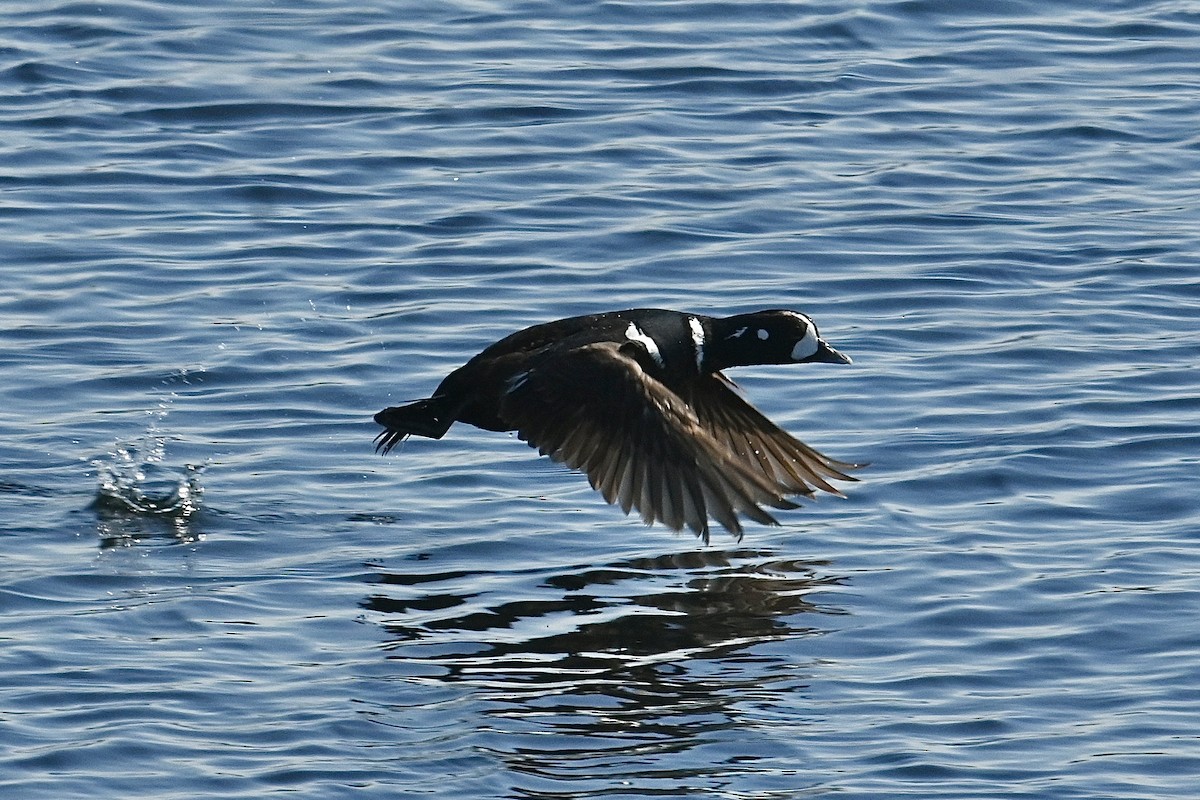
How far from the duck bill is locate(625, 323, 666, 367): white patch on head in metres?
0.71

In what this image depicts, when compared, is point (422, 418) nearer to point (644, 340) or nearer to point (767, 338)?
point (644, 340)

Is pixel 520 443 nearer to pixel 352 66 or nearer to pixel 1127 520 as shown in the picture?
pixel 1127 520

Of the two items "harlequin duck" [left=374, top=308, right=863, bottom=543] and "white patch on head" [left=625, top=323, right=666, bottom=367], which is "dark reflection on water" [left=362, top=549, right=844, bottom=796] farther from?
"white patch on head" [left=625, top=323, right=666, bottom=367]

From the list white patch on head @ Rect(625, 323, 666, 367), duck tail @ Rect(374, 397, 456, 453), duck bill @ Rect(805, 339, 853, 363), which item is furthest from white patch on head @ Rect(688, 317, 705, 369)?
duck tail @ Rect(374, 397, 456, 453)

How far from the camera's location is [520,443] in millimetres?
9484

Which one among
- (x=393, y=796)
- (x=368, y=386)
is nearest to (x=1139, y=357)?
(x=368, y=386)

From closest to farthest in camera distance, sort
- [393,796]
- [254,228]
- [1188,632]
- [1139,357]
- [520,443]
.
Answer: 1. [393,796]
2. [1188,632]
3. [520,443]
4. [1139,357]
5. [254,228]

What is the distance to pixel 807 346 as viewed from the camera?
881 centimetres

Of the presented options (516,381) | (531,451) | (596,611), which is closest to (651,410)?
(516,381)

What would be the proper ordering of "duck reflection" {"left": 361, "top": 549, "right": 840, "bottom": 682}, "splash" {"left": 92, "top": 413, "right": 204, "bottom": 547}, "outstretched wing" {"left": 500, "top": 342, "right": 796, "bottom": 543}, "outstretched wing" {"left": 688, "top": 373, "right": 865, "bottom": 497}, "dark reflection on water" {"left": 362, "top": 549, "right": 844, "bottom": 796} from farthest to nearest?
1. "outstretched wing" {"left": 688, "top": 373, "right": 865, "bottom": 497}
2. "splash" {"left": 92, "top": 413, "right": 204, "bottom": 547}
3. "outstretched wing" {"left": 500, "top": 342, "right": 796, "bottom": 543}
4. "duck reflection" {"left": 361, "top": 549, "right": 840, "bottom": 682}
5. "dark reflection on water" {"left": 362, "top": 549, "right": 844, "bottom": 796}

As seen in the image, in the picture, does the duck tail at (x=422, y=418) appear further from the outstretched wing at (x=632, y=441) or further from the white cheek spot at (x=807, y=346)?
the white cheek spot at (x=807, y=346)

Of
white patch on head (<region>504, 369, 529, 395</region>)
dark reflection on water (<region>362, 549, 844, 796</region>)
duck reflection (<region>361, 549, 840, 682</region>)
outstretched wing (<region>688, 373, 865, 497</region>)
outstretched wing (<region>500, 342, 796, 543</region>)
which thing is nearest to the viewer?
dark reflection on water (<region>362, 549, 844, 796</region>)

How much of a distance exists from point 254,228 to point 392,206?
82 cm

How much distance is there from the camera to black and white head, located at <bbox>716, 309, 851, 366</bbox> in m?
8.76
